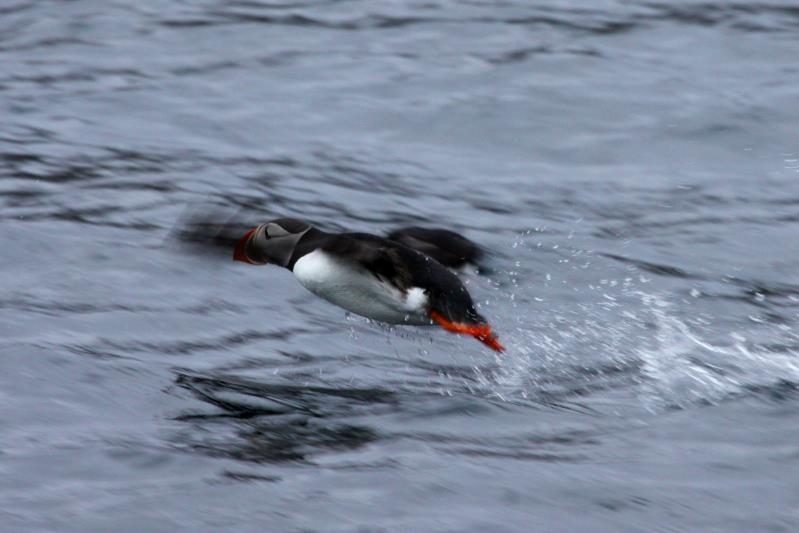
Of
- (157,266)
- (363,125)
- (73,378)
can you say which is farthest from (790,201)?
(73,378)

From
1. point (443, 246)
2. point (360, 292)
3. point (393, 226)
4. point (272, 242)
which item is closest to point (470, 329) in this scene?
point (360, 292)

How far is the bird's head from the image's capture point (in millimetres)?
6738

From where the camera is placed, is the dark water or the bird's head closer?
the dark water

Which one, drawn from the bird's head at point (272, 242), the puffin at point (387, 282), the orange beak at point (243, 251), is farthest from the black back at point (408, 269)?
the orange beak at point (243, 251)

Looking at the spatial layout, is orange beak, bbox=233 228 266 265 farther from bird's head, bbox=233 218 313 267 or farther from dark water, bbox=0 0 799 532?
dark water, bbox=0 0 799 532

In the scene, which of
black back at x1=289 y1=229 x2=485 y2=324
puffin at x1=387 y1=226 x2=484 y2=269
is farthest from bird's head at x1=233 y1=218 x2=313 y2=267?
puffin at x1=387 y1=226 x2=484 y2=269

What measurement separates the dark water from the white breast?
0.30 m

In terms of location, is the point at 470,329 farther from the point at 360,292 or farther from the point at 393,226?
the point at 393,226

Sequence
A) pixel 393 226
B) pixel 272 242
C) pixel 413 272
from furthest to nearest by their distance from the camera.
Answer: pixel 393 226, pixel 272 242, pixel 413 272

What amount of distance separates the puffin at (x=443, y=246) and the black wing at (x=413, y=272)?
1.16 feet

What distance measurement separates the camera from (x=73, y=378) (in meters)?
6.22

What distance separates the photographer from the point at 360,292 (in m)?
6.36

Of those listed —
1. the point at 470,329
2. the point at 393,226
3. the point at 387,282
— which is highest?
the point at 387,282

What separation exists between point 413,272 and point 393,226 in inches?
104
